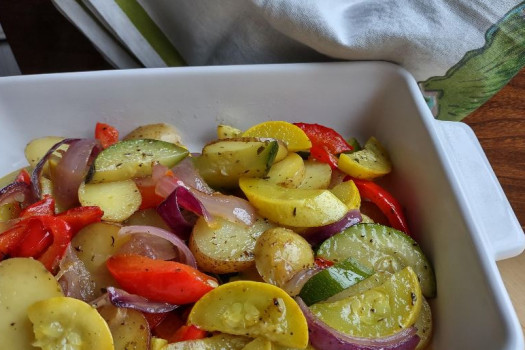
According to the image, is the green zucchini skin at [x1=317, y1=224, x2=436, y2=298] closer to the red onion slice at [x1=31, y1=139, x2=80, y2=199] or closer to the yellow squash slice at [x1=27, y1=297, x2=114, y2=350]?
the yellow squash slice at [x1=27, y1=297, x2=114, y2=350]

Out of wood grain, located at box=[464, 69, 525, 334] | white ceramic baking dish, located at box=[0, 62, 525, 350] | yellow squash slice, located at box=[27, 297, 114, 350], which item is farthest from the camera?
wood grain, located at box=[464, 69, 525, 334]

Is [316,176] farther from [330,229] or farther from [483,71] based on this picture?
[483,71]

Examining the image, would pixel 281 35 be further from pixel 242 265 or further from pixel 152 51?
pixel 242 265

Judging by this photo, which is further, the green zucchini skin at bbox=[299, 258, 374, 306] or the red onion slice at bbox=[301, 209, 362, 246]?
the red onion slice at bbox=[301, 209, 362, 246]

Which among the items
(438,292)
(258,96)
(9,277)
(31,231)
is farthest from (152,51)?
(438,292)

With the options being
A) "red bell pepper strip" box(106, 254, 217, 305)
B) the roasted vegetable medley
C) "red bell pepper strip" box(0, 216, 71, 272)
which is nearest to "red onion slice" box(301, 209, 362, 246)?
the roasted vegetable medley

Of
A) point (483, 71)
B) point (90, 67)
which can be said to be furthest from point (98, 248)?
point (483, 71)
